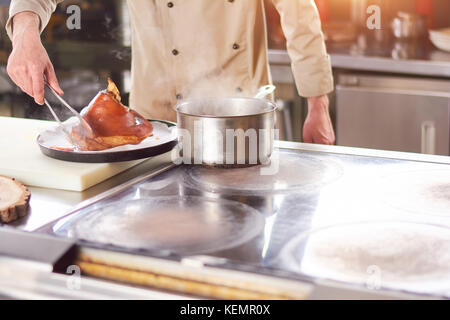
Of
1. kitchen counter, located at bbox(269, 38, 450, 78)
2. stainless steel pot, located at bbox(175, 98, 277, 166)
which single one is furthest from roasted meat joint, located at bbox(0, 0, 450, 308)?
kitchen counter, located at bbox(269, 38, 450, 78)

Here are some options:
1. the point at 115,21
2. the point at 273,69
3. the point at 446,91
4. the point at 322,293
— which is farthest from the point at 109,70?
the point at 322,293

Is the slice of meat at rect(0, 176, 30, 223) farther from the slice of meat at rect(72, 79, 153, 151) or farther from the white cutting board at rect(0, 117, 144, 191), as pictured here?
the slice of meat at rect(72, 79, 153, 151)

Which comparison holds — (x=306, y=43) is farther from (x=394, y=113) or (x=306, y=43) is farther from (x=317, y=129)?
(x=394, y=113)

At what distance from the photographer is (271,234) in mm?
979

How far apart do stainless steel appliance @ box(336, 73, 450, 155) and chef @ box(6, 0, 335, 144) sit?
93 cm

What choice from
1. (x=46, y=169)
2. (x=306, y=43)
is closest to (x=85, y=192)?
(x=46, y=169)

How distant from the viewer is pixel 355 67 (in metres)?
2.89

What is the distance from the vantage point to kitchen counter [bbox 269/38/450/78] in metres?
2.73

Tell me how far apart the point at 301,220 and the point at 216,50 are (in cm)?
105

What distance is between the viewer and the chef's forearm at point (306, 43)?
197 cm

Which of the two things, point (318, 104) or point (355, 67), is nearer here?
point (318, 104)

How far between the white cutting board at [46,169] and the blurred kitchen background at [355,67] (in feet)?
3.91

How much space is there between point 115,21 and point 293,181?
250 centimetres

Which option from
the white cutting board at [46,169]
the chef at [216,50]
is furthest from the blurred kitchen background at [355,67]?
the white cutting board at [46,169]
